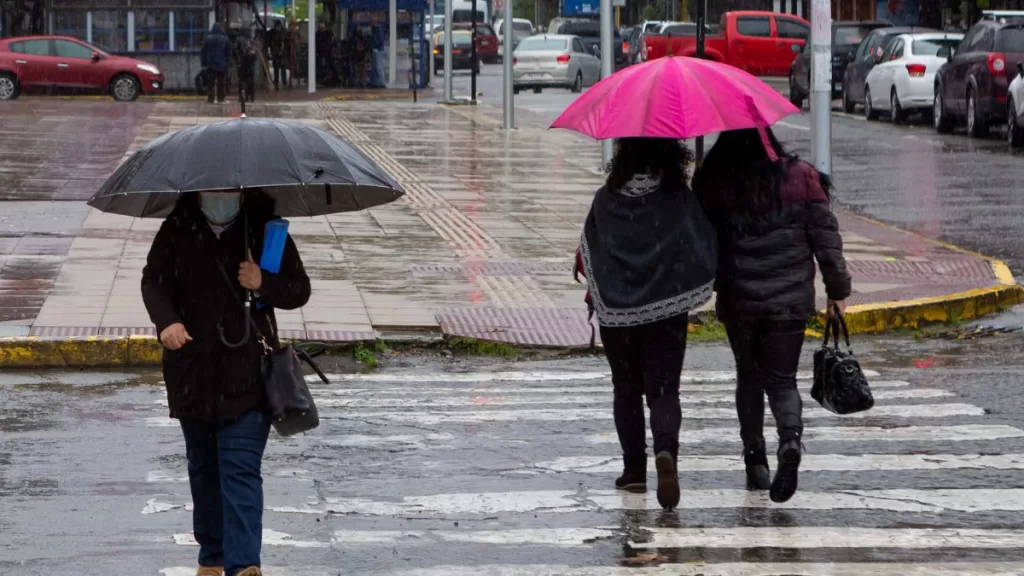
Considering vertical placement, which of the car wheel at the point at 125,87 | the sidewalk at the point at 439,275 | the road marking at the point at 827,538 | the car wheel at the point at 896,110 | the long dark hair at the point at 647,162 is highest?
the car wheel at the point at 125,87

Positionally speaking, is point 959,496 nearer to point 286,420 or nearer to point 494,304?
point 286,420

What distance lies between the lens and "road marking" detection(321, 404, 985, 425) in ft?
28.2

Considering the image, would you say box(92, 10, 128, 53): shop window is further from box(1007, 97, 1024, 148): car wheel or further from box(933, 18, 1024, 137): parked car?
box(1007, 97, 1024, 148): car wheel

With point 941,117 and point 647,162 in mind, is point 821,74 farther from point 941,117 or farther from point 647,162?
point 941,117

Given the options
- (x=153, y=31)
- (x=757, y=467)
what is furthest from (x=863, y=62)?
(x=757, y=467)

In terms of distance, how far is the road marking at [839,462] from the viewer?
293 inches

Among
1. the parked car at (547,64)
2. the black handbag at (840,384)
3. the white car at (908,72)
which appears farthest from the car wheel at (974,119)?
the parked car at (547,64)

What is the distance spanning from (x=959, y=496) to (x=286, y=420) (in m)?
2.86

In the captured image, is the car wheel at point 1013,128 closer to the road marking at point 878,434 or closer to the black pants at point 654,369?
the road marking at point 878,434

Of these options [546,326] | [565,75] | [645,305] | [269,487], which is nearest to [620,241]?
[645,305]

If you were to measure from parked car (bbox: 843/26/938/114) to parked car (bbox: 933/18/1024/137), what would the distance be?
15.5 feet

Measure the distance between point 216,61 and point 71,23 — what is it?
9228 millimetres

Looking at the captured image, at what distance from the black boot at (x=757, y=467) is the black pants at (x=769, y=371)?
0.02 meters

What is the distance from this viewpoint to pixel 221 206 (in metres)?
→ 5.50
